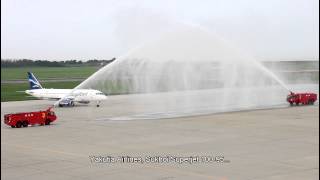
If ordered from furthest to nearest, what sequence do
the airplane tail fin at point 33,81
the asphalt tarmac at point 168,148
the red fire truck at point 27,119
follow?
the airplane tail fin at point 33,81
the red fire truck at point 27,119
the asphalt tarmac at point 168,148

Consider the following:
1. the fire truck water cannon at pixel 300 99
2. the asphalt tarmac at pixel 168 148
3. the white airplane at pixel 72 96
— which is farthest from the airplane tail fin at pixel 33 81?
the fire truck water cannon at pixel 300 99

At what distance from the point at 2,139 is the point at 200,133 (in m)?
14.8

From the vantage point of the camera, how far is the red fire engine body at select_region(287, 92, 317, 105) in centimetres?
6644

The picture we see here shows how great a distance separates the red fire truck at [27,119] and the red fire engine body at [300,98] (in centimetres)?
3088

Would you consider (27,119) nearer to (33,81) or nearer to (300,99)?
(300,99)

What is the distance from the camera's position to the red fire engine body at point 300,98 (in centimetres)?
6644

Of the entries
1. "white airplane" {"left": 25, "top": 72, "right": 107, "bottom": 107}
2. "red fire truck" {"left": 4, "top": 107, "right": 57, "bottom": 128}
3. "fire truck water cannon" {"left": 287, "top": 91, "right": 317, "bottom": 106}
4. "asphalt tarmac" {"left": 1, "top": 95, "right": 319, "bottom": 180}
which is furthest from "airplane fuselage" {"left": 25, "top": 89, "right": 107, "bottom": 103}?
"fire truck water cannon" {"left": 287, "top": 91, "right": 317, "bottom": 106}

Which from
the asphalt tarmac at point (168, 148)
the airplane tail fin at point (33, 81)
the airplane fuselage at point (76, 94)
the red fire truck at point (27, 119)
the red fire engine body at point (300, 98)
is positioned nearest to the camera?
the asphalt tarmac at point (168, 148)

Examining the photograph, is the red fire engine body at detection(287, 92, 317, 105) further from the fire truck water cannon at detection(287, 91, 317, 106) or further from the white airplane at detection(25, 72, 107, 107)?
the white airplane at detection(25, 72, 107, 107)

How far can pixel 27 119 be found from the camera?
4866cm

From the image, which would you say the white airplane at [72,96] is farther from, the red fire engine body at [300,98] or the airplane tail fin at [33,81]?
the red fire engine body at [300,98]

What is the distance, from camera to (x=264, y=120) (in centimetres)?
4966

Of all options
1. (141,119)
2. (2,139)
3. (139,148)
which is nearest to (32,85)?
(141,119)

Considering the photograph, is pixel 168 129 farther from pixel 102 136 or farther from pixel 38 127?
pixel 38 127
